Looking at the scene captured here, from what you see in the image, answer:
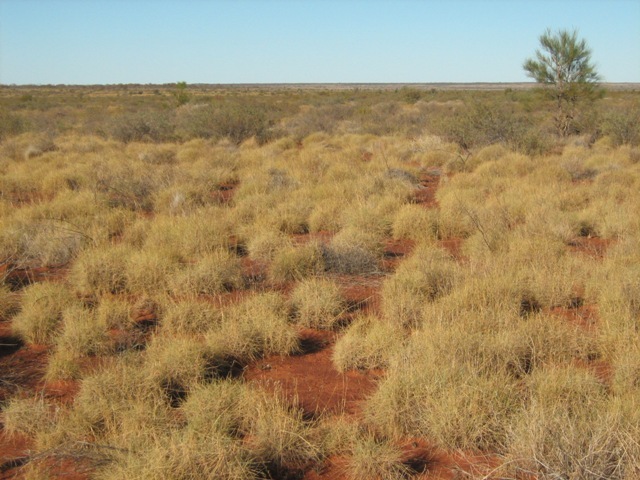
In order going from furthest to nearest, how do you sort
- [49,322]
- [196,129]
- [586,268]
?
[196,129]
[586,268]
[49,322]

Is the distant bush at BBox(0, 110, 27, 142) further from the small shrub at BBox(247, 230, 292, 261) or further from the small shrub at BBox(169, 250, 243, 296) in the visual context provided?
the small shrub at BBox(169, 250, 243, 296)

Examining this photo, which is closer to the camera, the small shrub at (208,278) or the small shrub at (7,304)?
the small shrub at (7,304)

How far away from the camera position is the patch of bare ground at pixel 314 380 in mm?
4207

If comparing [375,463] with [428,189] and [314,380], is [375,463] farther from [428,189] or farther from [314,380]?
[428,189]

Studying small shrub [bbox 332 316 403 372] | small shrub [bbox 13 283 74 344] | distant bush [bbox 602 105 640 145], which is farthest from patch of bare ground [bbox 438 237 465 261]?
distant bush [bbox 602 105 640 145]

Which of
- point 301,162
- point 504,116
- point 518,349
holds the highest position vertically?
point 504,116

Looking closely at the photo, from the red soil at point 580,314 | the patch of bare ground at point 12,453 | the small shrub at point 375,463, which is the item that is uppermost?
the red soil at point 580,314

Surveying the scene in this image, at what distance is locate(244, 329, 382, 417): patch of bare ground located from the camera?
13.8 ft

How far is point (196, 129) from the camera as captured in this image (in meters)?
20.0

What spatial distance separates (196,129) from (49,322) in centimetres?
1537

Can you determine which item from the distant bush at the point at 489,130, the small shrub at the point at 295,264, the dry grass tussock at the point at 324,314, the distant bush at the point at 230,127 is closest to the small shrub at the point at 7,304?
the dry grass tussock at the point at 324,314

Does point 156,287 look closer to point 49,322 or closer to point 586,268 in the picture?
point 49,322

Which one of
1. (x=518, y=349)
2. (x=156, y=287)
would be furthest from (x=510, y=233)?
(x=156, y=287)

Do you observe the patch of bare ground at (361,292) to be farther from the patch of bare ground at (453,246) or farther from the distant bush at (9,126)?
the distant bush at (9,126)
